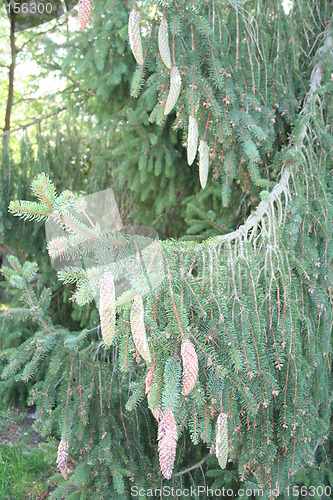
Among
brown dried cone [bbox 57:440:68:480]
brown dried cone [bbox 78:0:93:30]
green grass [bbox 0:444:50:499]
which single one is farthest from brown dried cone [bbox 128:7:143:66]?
green grass [bbox 0:444:50:499]

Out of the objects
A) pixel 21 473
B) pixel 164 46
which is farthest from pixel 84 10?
pixel 21 473

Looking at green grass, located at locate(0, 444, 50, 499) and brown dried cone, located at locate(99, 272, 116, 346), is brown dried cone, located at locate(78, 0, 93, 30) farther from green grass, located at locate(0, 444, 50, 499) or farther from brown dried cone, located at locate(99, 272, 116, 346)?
green grass, located at locate(0, 444, 50, 499)

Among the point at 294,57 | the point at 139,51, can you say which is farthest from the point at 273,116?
the point at 139,51

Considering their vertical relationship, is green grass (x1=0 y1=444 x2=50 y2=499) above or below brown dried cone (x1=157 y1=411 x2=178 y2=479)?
below

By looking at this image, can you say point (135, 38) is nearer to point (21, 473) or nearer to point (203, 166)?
point (203, 166)

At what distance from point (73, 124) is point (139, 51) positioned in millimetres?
3299

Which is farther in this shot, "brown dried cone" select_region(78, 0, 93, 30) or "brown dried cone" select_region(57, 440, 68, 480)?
"brown dried cone" select_region(57, 440, 68, 480)

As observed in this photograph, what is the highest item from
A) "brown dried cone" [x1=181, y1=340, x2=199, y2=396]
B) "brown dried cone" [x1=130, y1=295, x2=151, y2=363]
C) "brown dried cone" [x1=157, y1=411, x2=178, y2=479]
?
"brown dried cone" [x1=130, y1=295, x2=151, y2=363]

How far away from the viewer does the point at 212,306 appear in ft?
5.85

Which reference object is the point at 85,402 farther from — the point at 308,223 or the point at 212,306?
the point at 308,223

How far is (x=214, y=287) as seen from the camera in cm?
179

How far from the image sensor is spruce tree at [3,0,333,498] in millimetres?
1551

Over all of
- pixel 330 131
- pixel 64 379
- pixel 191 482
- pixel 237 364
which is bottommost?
pixel 191 482

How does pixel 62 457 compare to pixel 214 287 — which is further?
pixel 62 457
